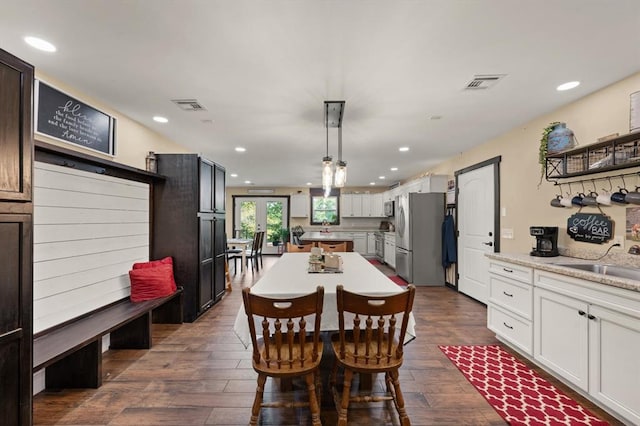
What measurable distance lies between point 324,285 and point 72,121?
2652mm

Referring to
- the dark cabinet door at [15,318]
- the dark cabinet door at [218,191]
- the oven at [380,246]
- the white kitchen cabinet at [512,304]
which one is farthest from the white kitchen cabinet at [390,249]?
the dark cabinet door at [15,318]

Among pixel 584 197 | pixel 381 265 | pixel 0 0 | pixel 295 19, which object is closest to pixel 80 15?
pixel 0 0

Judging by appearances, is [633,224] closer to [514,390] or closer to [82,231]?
[514,390]

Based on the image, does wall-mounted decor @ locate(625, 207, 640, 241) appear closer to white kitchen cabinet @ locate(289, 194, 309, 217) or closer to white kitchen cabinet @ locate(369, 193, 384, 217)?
white kitchen cabinet @ locate(369, 193, 384, 217)

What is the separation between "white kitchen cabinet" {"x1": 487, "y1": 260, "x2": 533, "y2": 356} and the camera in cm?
247

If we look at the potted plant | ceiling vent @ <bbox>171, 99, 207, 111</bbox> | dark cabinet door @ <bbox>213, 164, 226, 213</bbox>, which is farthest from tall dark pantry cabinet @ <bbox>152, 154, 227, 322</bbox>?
the potted plant

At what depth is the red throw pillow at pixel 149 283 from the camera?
9.99ft

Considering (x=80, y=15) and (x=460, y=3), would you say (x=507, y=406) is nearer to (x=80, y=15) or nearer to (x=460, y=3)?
(x=460, y=3)

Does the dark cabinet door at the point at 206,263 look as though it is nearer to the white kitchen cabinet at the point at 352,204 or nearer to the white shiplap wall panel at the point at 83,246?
the white shiplap wall panel at the point at 83,246

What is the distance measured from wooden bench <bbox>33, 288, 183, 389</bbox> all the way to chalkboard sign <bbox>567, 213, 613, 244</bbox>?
4.22m

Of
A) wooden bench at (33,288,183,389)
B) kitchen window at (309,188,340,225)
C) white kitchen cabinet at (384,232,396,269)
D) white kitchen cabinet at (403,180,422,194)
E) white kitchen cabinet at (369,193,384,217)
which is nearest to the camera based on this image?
wooden bench at (33,288,183,389)

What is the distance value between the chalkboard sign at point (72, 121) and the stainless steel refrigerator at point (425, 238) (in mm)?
4707

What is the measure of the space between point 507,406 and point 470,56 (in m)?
2.46

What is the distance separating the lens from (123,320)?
2439 millimetres
